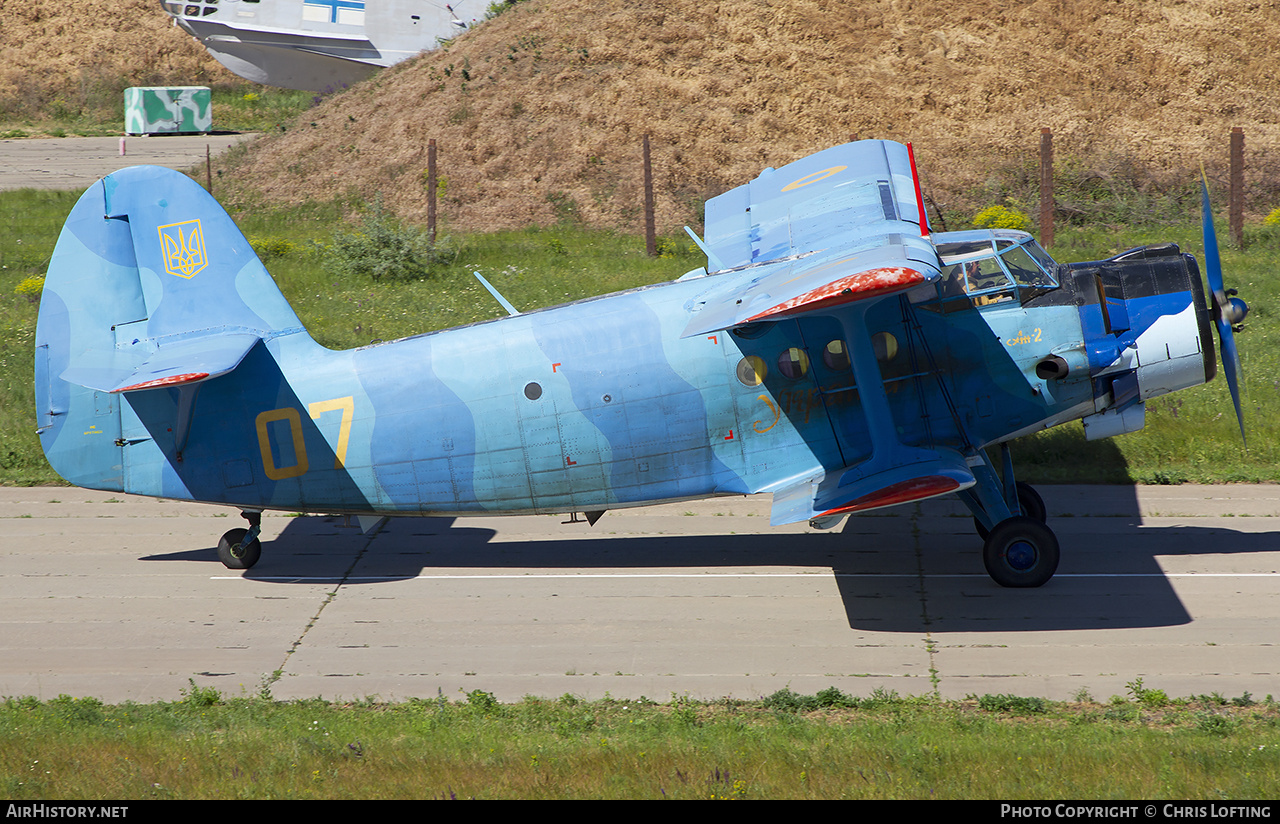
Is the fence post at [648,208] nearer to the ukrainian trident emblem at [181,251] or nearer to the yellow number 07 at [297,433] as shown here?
the ukrainian trident emblem at [181,251]

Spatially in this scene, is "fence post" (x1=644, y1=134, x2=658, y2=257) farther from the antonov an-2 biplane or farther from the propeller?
the propeller

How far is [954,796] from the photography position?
656cm

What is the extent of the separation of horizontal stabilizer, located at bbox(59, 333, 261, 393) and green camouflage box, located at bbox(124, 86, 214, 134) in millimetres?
34255

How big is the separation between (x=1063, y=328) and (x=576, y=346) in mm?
4824

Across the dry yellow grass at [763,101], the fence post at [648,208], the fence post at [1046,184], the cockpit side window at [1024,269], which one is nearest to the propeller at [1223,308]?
the cockpit side window at [1024,269]

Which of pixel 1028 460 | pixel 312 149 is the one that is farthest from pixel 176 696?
pixel 312 149

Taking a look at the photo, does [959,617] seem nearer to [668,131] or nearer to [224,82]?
[668,131]

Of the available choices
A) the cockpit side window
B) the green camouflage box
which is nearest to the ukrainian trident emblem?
the cockpit side window

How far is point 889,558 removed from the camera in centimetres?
1159

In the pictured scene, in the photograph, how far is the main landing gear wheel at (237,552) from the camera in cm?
1169

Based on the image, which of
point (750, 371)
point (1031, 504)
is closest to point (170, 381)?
point (750, 371)

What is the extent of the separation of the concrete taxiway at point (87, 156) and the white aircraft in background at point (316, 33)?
303 cm

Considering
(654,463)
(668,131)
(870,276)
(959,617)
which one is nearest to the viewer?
(870,276)

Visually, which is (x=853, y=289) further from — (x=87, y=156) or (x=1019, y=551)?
(x=87, y=156)
